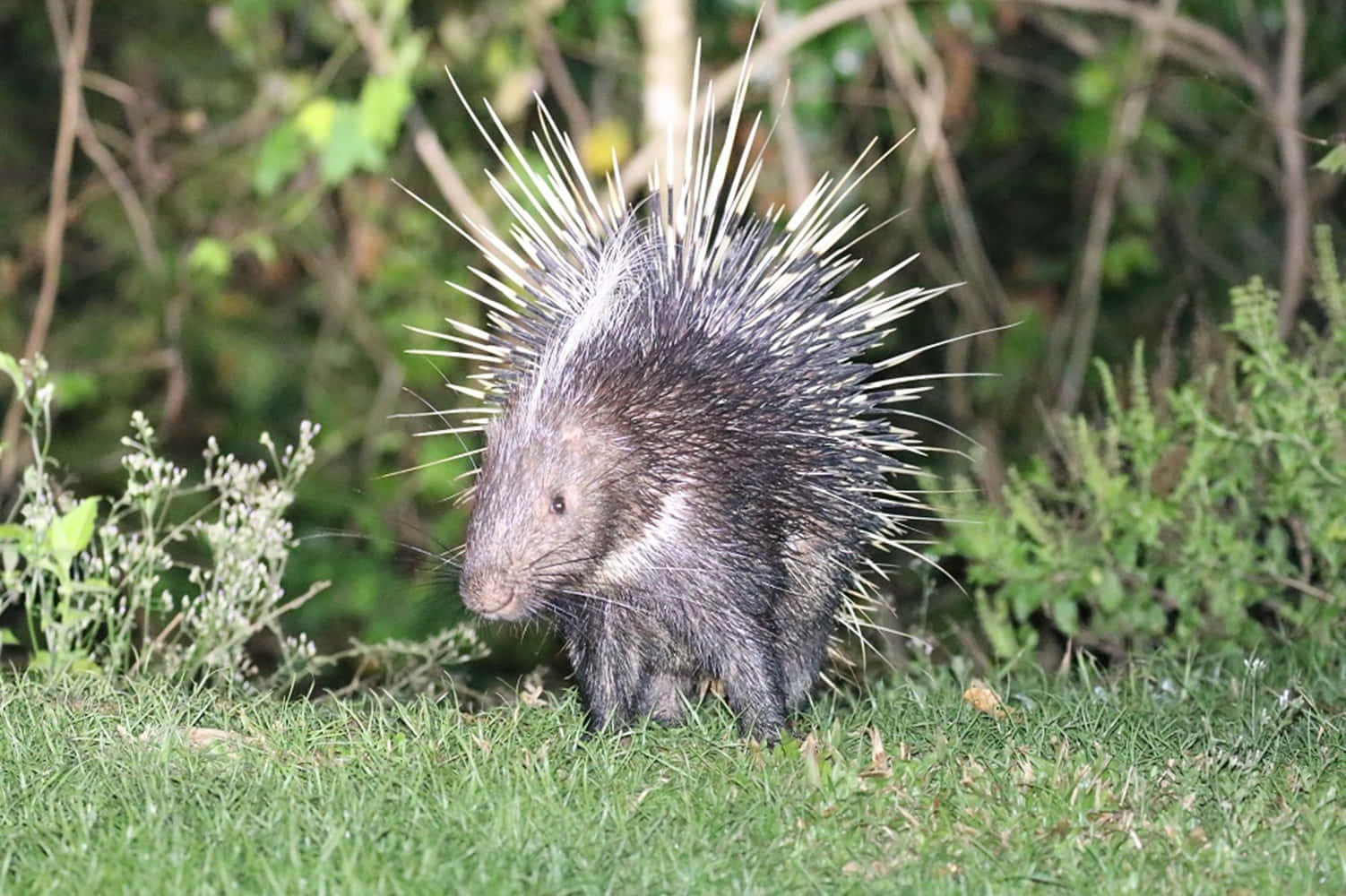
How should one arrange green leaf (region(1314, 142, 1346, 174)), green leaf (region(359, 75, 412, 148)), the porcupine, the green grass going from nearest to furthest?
the green grass → the porcupine → green leaf (region(1314, 142, 1346, 174)) → green leaf (region(359, 75, 412, 148))

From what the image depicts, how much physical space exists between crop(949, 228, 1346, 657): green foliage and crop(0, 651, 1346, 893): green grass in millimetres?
1187

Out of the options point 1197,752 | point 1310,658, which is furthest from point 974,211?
point 1197,752

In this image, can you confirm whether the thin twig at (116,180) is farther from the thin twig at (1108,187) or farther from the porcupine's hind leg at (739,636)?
the porcupine's hind leg at (739,636)

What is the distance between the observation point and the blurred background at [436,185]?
7.80 meters

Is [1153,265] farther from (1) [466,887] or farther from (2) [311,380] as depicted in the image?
(1) [466,887]

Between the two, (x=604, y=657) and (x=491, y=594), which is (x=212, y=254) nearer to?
(x=604, y=657)

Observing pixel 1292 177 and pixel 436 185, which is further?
pixel 436 185

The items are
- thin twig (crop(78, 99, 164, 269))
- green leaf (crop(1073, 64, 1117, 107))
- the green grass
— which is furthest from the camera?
green leaf (crop(1073, 64, 1117, 107))

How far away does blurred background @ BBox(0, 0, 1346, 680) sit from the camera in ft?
25.6

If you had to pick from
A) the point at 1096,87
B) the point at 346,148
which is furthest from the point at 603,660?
the point at 1096,87

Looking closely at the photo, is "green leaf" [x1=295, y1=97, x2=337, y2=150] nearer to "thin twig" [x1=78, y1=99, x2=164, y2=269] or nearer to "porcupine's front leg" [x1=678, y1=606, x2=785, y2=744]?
"thin twig" [x1=78, y1=99, x2=164, y2=269]

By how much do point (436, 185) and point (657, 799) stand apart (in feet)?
27.6

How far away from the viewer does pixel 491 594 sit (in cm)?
399

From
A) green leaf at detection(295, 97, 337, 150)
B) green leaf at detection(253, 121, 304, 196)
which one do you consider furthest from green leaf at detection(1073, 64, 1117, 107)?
green leaf at detection(253, 121, 304, 196)
